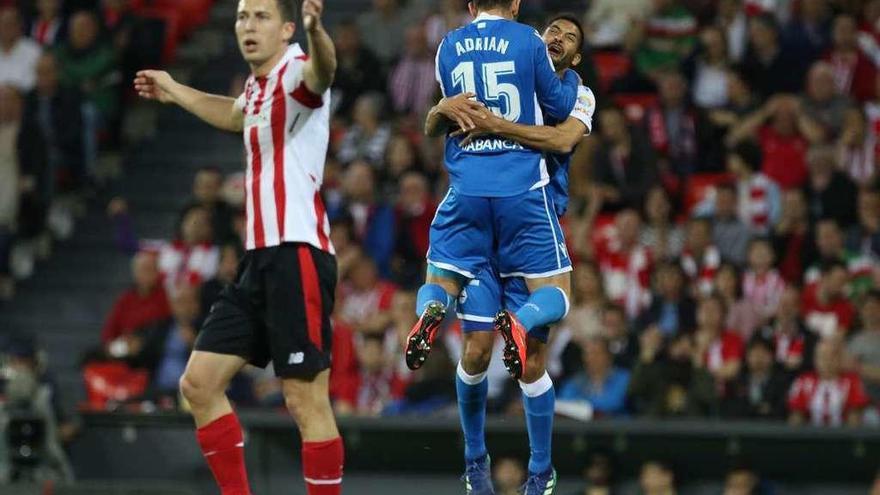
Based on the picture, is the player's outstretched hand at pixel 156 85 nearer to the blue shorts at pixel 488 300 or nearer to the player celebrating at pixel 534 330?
the player celebrating at pixel 534 330

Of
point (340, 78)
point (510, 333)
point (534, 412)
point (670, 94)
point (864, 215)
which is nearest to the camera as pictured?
point (510, 333)

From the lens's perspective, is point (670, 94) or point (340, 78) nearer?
point (670, 94)

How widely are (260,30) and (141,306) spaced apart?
24.7 ft

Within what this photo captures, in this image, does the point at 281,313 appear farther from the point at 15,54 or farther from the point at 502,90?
the point at 15,54

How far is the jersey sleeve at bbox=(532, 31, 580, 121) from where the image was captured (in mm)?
8469

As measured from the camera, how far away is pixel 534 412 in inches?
351

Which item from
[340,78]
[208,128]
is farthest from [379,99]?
[208,128]

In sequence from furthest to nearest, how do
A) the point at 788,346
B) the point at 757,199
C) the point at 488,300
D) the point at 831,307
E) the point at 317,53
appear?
1. the point at 757,199
2. the point at 831,307
3. the point at 788,346
4. the point at 488,300
5. the point at 317,53

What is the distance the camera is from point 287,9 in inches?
340

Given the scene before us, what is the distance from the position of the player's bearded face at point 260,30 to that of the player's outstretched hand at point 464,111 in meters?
0.81

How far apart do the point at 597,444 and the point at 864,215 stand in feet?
10.4

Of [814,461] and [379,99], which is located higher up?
[379,99]

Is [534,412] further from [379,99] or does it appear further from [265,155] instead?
[379,99]

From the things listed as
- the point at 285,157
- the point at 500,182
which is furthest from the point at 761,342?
the point at 285,157
